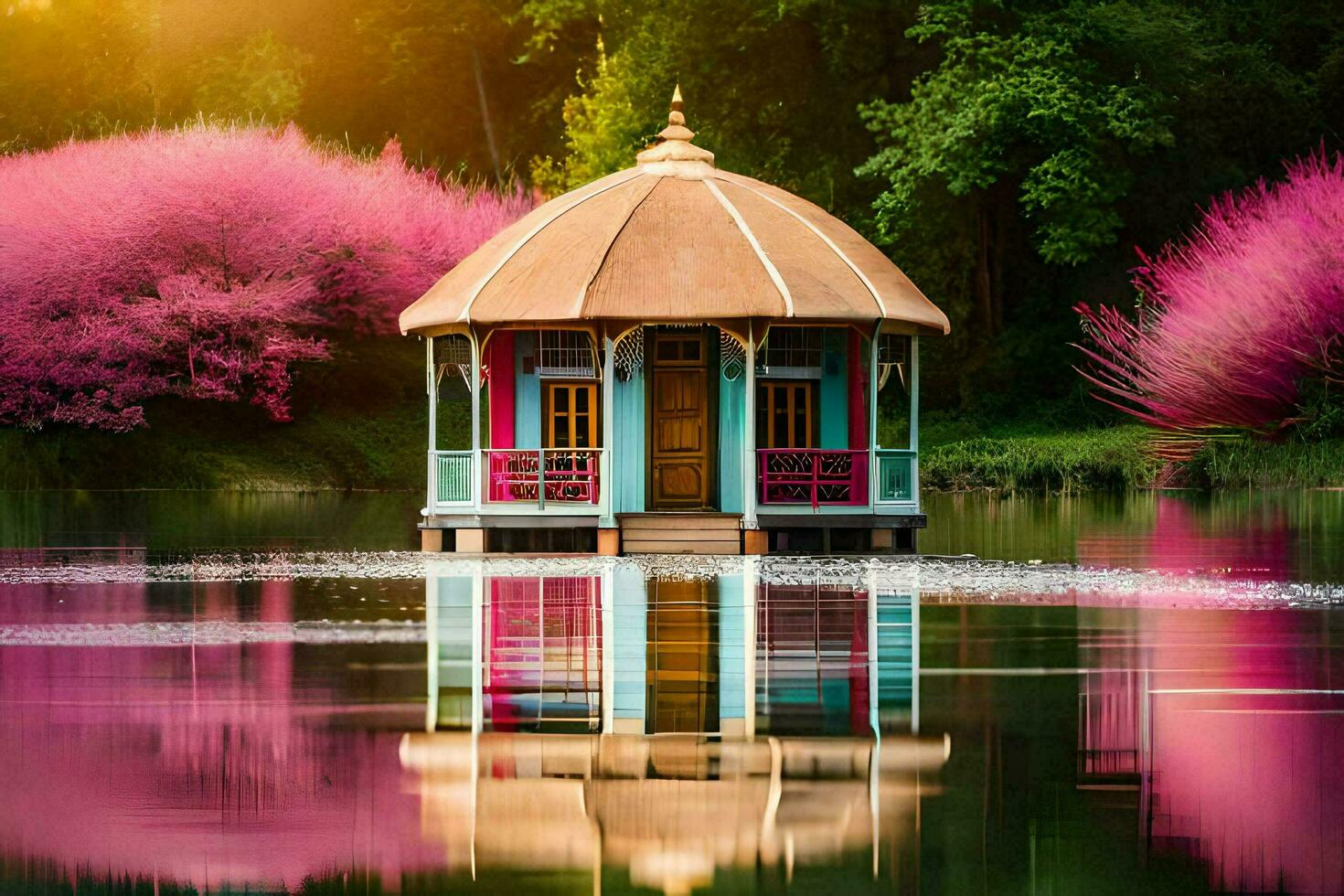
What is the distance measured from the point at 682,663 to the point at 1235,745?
3702mm

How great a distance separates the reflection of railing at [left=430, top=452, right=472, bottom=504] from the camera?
2548cm

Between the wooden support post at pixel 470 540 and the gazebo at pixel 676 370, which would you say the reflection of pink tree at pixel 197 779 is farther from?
the wooden support post at pixel 470 540

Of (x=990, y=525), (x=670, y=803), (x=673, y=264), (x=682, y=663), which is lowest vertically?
(x=670, y=803)

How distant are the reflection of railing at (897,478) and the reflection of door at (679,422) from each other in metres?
2.21

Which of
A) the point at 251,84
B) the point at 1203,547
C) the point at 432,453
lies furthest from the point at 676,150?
the point at 251,84

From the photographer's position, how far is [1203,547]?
23.3 meters

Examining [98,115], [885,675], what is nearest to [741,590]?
[885,675]

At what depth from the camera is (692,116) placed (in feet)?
161

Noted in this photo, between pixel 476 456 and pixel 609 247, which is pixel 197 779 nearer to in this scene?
pixel 476 456

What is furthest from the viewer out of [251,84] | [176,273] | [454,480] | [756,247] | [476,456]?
[251,84]

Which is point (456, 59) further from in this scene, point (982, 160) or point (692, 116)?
point (982, 160)

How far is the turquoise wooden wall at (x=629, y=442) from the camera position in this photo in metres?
25.1

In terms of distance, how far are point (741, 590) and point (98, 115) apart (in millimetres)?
40021

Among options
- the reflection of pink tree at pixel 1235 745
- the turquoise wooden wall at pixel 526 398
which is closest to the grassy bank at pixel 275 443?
the turquoise wooden wall at pixel 526 398
